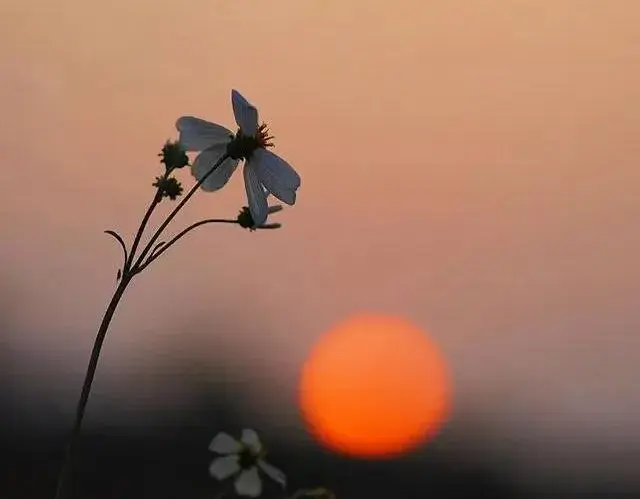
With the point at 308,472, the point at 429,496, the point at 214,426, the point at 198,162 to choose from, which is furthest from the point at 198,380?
the point at 198,162

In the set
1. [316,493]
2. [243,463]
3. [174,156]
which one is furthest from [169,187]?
[243,463]

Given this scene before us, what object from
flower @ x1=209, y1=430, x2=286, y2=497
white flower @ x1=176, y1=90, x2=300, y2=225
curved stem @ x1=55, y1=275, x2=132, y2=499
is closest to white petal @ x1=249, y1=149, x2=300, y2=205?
white flower @ x1=176, y1=90, x2=300, y2=225

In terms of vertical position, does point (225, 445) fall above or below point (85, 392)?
below

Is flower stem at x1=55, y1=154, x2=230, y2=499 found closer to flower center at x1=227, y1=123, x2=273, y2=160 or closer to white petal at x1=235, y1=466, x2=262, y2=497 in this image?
flower center at x1=227, y1=123, x2=273, y2=160

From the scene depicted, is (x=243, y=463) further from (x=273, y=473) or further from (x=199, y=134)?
(x=199, y=134)

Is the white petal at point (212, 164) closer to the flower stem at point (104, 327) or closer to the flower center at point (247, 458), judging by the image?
the flower stem at point (104, 327)

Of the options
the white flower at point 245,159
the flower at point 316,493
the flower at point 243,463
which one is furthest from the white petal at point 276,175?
the flower at point 243,463
